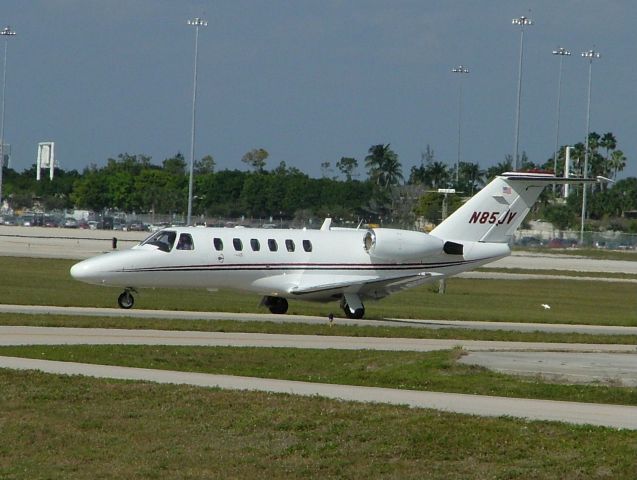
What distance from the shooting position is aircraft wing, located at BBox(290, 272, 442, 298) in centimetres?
3659

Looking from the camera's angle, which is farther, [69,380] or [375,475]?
[69,380]

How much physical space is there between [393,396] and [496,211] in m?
19.3

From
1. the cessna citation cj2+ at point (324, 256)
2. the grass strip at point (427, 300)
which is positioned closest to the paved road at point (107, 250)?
the grass strip at point (427, 300)

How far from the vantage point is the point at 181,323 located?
102 ft

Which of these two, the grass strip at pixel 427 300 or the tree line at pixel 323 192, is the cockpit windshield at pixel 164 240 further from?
the tree line at pixel 323 192

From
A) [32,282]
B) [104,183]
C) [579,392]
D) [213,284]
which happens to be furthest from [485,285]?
[104,183]

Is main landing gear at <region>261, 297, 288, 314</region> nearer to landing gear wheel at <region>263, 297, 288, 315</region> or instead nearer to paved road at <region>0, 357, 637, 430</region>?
landing gear wheel at <region>263, 297, 288, 315</region>

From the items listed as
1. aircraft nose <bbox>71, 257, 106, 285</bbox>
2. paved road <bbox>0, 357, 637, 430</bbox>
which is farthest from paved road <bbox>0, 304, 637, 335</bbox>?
paved road <bbox>0, 357, 637, 430</bbox>

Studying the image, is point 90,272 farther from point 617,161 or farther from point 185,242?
point 617,161

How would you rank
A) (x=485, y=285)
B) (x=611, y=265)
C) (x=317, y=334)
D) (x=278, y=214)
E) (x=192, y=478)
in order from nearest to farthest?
(x=192, y=478) < (x=317, y=334) < (x=485, y=285) < (x=611, y=265) < (x=278, y=214)

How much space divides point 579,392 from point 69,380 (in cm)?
803

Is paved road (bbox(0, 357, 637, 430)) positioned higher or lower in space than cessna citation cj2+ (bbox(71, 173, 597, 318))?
lower

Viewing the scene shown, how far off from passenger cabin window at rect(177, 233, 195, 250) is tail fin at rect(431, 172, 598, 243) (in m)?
7.54

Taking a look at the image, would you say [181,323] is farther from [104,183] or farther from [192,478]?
[104,183]
